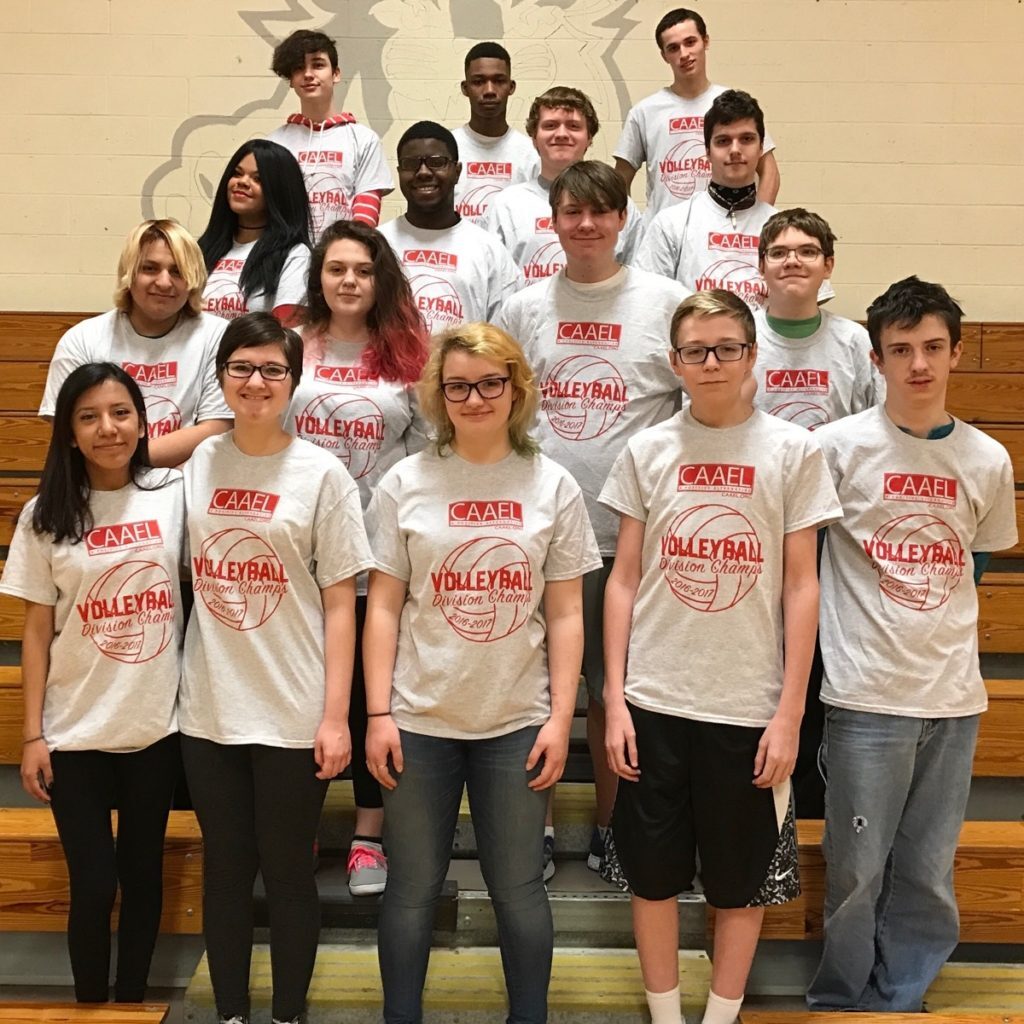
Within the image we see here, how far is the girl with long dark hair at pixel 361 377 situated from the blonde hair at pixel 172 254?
24 cm

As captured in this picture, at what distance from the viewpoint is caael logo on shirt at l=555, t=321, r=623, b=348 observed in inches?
87.8

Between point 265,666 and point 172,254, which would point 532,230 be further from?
point 265,666

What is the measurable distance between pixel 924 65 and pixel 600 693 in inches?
139

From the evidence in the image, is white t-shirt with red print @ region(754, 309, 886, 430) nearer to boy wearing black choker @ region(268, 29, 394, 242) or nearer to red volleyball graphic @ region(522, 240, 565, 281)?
red volleyball graphic @ region(522, 240, 565, 281)

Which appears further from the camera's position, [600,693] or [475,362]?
[600,693]

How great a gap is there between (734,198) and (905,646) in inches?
56.3

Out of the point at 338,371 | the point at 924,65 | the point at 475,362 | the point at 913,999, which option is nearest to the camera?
the point at 475,362

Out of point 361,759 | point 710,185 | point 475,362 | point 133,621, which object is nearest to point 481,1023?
point 361,759

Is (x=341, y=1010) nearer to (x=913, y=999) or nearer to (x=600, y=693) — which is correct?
(x=600, y=693)

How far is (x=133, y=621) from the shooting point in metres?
1.89

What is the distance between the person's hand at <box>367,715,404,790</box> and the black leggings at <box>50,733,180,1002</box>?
388 mm

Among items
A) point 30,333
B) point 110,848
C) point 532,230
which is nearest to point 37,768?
point 110,848

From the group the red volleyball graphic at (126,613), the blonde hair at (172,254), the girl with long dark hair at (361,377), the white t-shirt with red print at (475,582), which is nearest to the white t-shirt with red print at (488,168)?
the girl with long dark hair at (361,377)

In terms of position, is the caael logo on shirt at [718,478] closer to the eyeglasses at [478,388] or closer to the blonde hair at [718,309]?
the blonde hair at [718,309]
